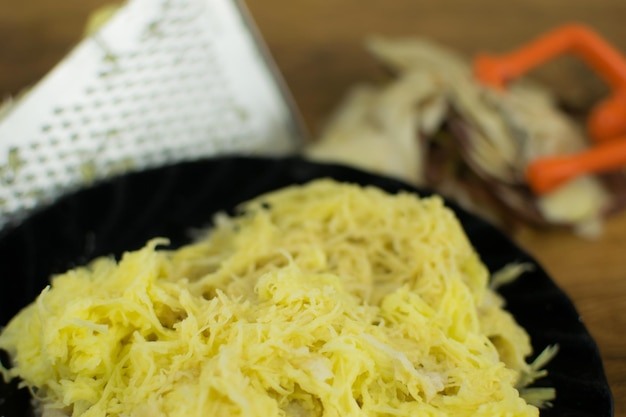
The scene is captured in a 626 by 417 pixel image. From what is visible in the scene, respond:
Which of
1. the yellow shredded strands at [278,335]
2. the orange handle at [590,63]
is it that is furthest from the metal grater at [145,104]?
the orange handle at [590,63]

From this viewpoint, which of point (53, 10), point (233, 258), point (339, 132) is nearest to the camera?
point (233, 258)

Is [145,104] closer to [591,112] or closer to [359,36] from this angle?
[359,36]

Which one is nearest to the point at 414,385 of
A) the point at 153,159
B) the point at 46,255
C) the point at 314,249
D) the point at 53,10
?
the point at 314,249

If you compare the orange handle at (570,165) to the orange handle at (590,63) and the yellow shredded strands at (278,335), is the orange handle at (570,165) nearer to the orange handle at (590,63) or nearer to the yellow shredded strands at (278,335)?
the orange handle at (590,63)

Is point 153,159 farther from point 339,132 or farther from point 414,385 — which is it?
point 414,385

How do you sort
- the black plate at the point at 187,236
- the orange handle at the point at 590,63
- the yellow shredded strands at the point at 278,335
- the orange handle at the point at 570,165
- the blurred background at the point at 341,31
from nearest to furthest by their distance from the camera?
the yellow shredded strands at the point at 278,335 < the black plate at the point at 187,236 < the orange handle at the point at 570,165 < the orange handle at the point at 590,63 < the blurred background at the point at 341,31

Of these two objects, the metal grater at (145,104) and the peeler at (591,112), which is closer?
the metal grater at (145,104)
